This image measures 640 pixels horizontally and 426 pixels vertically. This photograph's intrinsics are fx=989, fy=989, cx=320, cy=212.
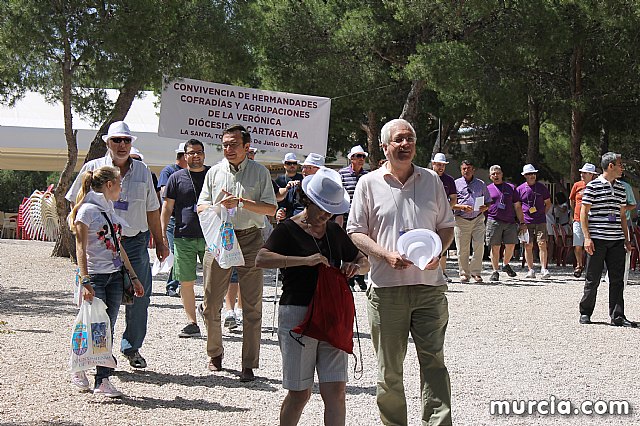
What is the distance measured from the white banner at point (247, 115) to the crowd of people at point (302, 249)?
3.80 metres

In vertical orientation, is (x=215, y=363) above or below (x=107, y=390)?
above

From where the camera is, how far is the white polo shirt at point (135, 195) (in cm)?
762

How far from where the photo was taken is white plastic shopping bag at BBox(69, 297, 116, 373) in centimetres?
664

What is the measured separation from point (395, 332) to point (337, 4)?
57.2 ft

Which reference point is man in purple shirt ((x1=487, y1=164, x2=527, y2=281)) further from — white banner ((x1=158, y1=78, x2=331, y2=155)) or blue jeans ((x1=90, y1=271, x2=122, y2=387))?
blue jeans ((x1=90, y1=271, x2=122, y2=387))

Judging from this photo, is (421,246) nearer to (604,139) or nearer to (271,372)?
(271,372)

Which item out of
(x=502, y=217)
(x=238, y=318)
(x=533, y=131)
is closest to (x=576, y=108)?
(x=533, y=131)

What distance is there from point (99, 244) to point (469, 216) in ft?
32.7

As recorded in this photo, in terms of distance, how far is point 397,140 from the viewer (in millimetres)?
5504

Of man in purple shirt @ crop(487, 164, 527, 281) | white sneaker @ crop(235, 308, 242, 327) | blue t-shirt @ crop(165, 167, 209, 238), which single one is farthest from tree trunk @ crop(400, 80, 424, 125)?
blue t-shirt @ crop(165, 167, 209, 238)

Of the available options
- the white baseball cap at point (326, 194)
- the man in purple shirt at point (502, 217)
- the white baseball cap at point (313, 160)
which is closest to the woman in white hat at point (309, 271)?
the white baseball cap at point (326, 194)

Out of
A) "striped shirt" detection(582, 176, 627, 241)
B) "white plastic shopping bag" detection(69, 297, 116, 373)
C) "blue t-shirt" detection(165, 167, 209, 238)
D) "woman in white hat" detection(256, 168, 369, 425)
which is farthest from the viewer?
"striped shirt" detection(582, 176, 627, 241)

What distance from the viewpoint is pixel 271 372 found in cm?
774

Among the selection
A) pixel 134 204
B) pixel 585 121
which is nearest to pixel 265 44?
pixel 585 121
